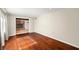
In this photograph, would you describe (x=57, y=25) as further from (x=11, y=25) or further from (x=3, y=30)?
(x=3, y=30)

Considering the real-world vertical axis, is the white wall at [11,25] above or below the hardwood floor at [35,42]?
above

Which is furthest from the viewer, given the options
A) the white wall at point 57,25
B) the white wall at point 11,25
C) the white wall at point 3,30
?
the white wall at point 57,25

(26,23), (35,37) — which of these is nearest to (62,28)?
(35,37)

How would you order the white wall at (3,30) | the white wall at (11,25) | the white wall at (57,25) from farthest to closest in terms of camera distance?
the white wall at (57,25) → the white wall at (11,25) → the white wall at (3,30)

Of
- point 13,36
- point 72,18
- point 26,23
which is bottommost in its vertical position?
point 13,36

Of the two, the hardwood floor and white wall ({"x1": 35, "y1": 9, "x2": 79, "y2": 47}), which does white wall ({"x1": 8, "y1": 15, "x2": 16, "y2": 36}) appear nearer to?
the hardwood floor

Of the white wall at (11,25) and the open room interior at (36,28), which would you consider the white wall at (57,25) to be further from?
the white wall at (11,25)

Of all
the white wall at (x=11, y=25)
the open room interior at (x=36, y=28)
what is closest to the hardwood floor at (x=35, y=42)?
the open room interior at (x=36, y=28)

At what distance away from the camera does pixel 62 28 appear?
6.70 feet

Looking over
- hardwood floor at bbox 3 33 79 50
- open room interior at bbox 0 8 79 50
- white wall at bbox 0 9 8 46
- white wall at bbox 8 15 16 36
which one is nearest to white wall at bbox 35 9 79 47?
open room interior at bbox 0 8 79 50

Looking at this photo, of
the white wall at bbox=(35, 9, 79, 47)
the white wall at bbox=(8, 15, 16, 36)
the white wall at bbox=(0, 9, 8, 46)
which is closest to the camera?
the white wall at bbox=(0, 9, 8, 46)
